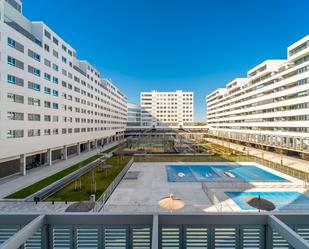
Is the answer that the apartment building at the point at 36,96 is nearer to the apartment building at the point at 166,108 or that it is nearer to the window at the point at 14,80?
the window at the point at 14,80

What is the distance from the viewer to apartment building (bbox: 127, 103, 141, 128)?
12256 cm

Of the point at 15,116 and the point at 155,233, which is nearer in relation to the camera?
the point at 155,233

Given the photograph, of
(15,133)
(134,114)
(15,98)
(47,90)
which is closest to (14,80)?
(15,98)

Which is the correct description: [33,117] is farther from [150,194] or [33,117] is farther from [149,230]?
[149,230]

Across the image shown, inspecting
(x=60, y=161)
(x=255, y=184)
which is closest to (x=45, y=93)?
(x=60, y=161)

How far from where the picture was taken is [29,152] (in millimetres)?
27703

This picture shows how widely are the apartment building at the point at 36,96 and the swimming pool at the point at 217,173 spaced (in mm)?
20634

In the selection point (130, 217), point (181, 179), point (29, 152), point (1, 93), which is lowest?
point (181, 179)

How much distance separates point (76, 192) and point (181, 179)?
42.8 ft

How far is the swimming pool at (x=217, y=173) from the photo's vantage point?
25906 mm

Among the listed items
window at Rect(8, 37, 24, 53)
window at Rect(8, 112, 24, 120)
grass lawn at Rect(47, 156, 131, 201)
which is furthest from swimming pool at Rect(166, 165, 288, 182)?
window at Rect(8, 37, 24, 53)

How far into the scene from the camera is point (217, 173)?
1139 inches

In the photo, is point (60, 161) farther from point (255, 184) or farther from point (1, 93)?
point (255, 184)

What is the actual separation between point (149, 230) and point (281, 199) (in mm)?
20511
